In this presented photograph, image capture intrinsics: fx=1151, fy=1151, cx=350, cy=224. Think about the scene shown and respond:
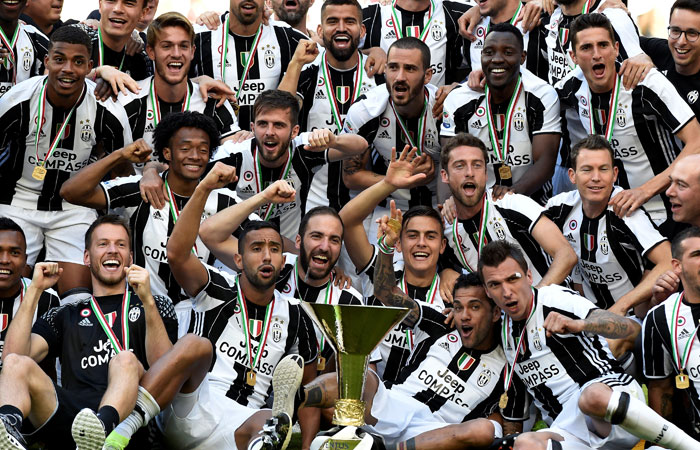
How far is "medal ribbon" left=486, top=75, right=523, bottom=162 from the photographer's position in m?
8.00

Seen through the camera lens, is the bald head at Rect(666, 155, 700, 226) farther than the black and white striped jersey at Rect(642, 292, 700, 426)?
Yes

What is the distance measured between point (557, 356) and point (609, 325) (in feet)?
1.12

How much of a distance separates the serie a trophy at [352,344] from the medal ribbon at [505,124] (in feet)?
11.0

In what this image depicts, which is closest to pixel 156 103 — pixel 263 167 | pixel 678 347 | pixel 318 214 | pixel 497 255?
pixel 263 167

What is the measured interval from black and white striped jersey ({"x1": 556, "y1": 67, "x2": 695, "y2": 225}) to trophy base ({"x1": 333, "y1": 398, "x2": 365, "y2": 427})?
3.56 m

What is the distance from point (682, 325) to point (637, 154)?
184 centimetres

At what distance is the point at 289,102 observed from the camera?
7613 mm

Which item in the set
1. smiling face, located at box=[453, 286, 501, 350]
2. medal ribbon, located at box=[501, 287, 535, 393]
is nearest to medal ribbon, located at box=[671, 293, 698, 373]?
medal ribbon, located at box=[501, 287, 535, 393]

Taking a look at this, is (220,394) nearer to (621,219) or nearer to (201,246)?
(201,246)

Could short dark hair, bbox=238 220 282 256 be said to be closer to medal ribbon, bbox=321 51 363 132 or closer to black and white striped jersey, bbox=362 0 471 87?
medal ribbon, bbox=321 51 363 132

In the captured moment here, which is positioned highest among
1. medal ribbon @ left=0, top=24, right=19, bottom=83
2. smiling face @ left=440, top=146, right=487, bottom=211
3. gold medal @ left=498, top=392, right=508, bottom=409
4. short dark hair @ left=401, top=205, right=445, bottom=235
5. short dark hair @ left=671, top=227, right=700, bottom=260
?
medal ribbon @ left=0, top=24, right=19, bottom=83

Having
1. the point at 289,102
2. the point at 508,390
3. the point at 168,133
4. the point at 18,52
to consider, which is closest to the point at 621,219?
the point at 508,390

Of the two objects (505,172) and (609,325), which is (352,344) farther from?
(505,172)

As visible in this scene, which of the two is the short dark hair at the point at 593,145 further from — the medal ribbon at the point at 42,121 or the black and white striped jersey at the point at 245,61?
the medal ribbon at the point at 42,121
